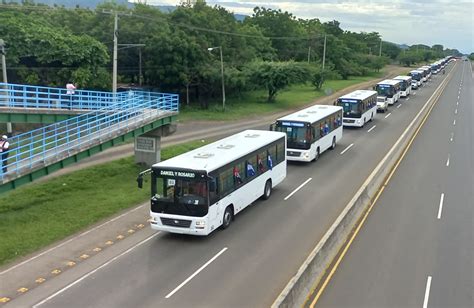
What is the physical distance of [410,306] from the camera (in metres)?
12.8

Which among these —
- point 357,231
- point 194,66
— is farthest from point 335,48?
point 357,231

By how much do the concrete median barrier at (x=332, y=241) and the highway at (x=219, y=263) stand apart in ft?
2.67

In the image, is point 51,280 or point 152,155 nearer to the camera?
point 51,280

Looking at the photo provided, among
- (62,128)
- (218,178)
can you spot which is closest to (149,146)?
(62,128)

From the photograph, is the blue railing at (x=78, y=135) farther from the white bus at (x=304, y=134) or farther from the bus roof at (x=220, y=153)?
the white bus at (x=304, y=134)

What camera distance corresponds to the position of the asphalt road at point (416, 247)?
13.4 m

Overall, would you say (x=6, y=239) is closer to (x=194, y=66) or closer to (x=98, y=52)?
(x=98, y=52)

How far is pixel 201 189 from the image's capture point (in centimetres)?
1722

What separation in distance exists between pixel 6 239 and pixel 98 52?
29.0 metres

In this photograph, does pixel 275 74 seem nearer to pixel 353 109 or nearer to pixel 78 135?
pixel 353 109

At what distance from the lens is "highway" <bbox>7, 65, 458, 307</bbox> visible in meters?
13.3

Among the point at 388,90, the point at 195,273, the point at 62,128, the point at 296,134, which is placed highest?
the point at 388,90

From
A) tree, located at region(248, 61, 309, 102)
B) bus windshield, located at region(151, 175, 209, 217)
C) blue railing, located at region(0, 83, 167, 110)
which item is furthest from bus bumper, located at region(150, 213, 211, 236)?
tree, located at region(248, 61, 309, 102)

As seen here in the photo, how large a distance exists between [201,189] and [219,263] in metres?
2.72
